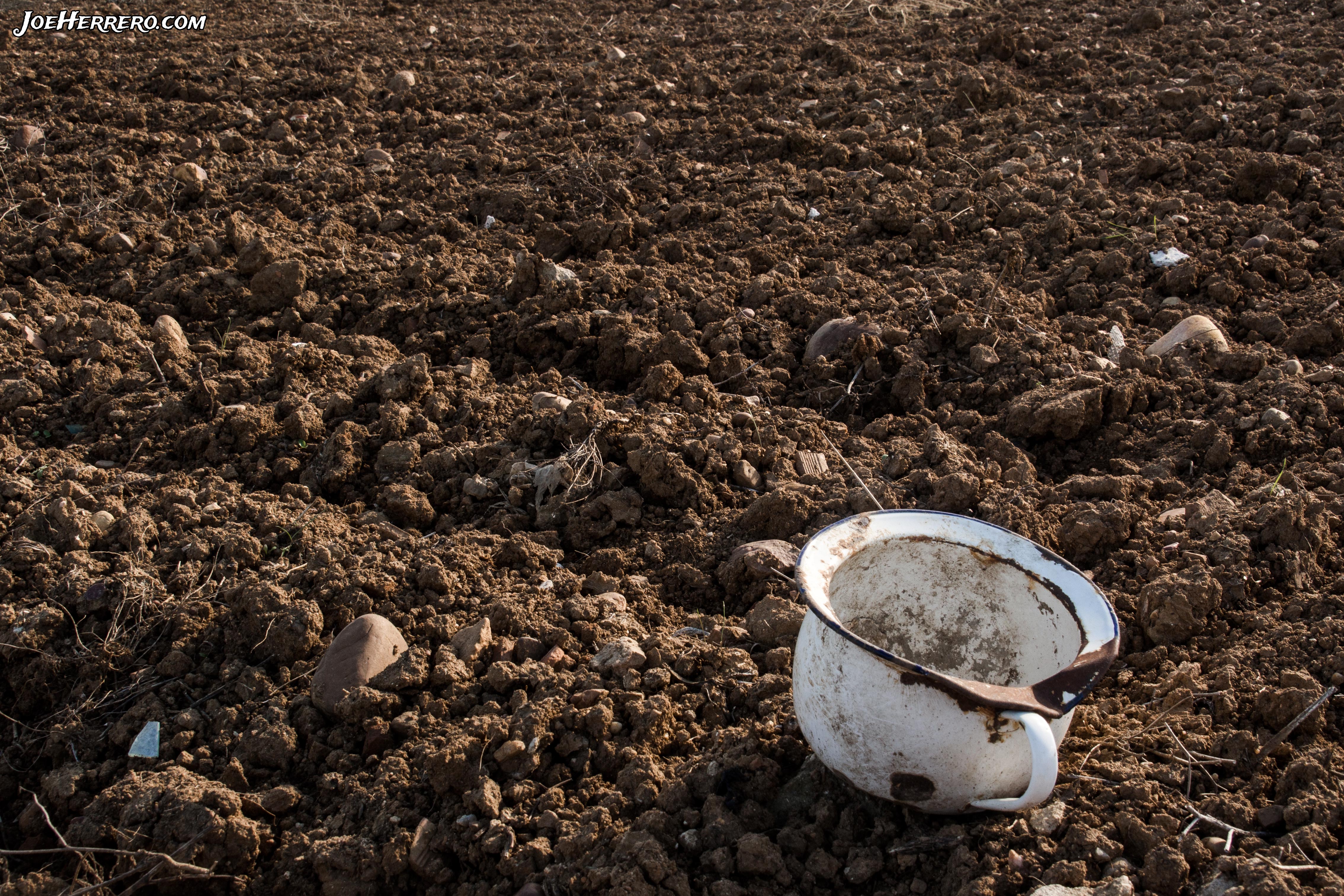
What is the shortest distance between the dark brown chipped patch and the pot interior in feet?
1.07

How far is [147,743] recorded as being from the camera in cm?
243

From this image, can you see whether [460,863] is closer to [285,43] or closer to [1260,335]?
[1260,335]

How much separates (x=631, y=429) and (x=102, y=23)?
5598 millimetres

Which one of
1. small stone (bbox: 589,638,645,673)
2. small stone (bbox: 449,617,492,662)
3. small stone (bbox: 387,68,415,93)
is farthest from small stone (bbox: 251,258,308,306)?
small stone (bbox: 589,638,645,673)

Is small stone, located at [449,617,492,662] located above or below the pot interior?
below

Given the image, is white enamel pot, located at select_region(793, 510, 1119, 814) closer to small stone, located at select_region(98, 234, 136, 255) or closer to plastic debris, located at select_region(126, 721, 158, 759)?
plastic debris, located at select_region(126, 721, 158, 759)

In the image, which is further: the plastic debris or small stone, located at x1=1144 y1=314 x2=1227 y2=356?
small stone, located at x1=1144 y1=314 x2=1227 y2=356

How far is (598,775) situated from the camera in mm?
2291

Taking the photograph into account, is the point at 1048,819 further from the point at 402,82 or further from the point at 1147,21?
the point at 1147,21

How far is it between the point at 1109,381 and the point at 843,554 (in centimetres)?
186

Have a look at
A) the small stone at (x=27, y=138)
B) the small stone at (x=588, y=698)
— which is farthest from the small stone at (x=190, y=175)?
the small stone at (x=588, y=698)

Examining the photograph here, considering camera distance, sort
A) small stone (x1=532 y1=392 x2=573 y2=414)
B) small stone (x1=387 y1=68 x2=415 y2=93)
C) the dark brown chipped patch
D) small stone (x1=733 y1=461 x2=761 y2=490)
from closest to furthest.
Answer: the dark brown chipped patch, small stone (x1=733 y1=461 x2=761 y2=490), small stone (x1=532 y1=392 x2=573 y2=414), small stone (x1=387 y1=68 x2=415 y2=93)

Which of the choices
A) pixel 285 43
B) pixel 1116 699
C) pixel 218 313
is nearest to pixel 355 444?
pixel 218 313

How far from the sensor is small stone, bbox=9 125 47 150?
496cm
